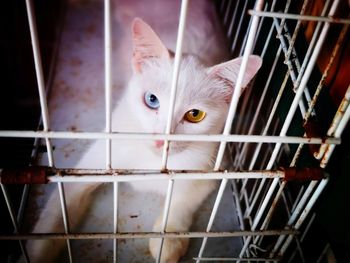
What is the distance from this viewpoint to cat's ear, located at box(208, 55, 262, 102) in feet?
2.68

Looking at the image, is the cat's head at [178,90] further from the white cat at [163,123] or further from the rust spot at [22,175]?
the rust spot at [22,175]

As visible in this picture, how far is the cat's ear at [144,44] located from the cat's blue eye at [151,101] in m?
0.10

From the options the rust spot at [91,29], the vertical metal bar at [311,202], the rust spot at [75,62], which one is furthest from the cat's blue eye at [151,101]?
the rust spot at [91,29]

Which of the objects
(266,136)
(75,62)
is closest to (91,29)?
(75,62)

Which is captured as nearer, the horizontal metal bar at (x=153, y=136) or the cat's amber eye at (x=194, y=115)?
the horizontal metal bar at (x=153, y=136)

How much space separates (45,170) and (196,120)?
0.48m

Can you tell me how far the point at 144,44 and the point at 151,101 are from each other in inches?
6.7

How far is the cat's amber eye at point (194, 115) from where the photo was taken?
101 centimetres

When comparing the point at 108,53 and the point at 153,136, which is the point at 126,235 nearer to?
the point at 153,136

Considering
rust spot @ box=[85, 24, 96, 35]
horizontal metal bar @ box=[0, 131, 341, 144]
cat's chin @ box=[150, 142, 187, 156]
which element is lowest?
horizontal metal bar @ box=[0, 131, 341, 144]

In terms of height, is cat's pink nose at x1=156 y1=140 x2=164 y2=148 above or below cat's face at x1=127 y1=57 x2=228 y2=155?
below

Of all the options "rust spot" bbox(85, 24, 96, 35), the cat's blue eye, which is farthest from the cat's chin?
"rust spot" bbox(85, 24, 96, 35)

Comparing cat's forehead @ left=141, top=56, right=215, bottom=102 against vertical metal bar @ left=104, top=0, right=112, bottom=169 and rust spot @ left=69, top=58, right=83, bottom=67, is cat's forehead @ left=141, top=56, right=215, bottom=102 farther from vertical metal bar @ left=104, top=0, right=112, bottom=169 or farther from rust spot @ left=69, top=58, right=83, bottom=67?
rust spot @ left=69, top=58, right=83, bottom=67

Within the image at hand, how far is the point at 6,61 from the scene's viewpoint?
161 centimetres
